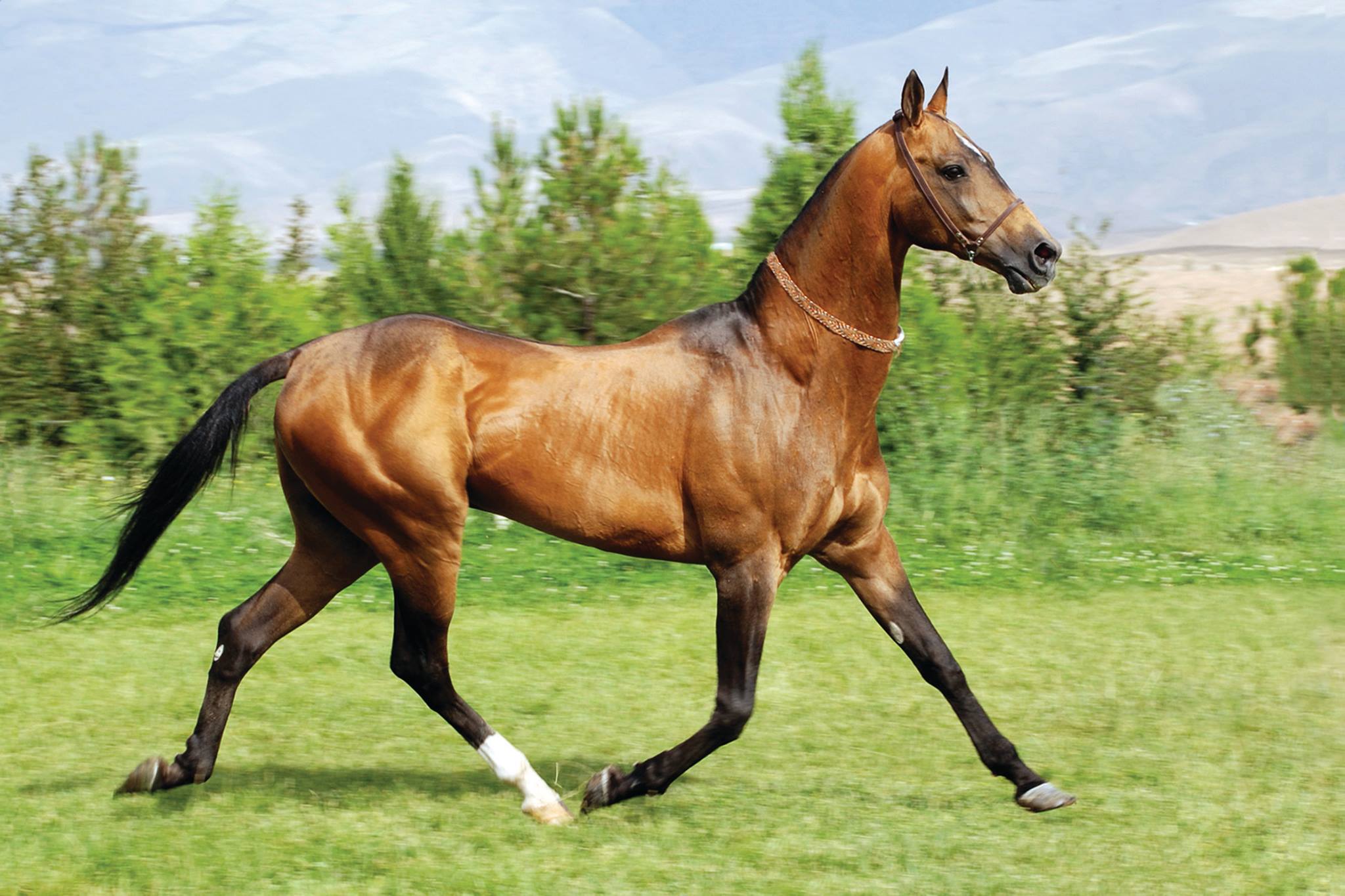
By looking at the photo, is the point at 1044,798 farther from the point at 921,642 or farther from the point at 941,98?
the point at 941,98

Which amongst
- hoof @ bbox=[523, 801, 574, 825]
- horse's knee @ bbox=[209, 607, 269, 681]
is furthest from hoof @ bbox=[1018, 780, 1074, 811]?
horse's knee @ bbox=[209, 607, 269, 681]


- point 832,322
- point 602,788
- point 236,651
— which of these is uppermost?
point 832,322

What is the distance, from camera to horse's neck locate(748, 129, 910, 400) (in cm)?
452

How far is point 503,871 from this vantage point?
413 centimetres

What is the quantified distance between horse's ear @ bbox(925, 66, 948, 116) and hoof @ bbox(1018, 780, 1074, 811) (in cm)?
223

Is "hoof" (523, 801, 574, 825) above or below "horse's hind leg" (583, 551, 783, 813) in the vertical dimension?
below

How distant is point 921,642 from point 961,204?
57.4 inches

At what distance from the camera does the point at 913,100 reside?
4.43 m

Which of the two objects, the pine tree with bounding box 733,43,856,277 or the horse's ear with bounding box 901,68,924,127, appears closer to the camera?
the horse's ear with bounding box 901,68,924,127

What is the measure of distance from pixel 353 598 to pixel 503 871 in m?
4.53

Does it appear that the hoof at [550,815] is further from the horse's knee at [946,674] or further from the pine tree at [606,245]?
the pine tree at [606,245]

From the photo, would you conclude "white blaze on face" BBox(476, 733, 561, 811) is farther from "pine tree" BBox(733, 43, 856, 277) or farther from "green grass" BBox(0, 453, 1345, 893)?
"pine tree" BBox(733, 43, 856, 277)

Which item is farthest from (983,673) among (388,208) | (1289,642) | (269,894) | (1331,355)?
(1331,355)

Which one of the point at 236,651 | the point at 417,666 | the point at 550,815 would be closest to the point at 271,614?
the point at 236,651
